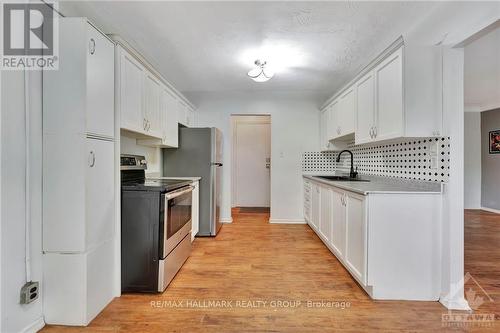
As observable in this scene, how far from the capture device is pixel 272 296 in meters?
1.93

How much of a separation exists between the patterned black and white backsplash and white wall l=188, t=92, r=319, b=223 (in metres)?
0.83

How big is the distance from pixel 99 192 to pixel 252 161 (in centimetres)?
442

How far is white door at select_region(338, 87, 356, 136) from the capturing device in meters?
2.98

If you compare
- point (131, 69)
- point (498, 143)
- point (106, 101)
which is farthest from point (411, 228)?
point (498, 143)

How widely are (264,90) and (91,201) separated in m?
3.37

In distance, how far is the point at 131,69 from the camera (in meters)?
2.09

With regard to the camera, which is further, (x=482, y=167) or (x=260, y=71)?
(x=482, y=167)

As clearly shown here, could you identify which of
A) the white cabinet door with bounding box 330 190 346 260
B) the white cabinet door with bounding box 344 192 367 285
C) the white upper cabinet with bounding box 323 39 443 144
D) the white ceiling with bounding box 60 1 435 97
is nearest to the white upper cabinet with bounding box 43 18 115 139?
the white ceiling with bounding box 60 1 435 97

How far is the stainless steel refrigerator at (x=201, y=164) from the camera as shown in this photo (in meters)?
3.50

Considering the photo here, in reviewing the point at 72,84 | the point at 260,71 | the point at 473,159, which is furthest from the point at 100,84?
the point at 473,159

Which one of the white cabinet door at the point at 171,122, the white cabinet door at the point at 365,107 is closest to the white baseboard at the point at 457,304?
the white cabinet door at the point at 365,107
